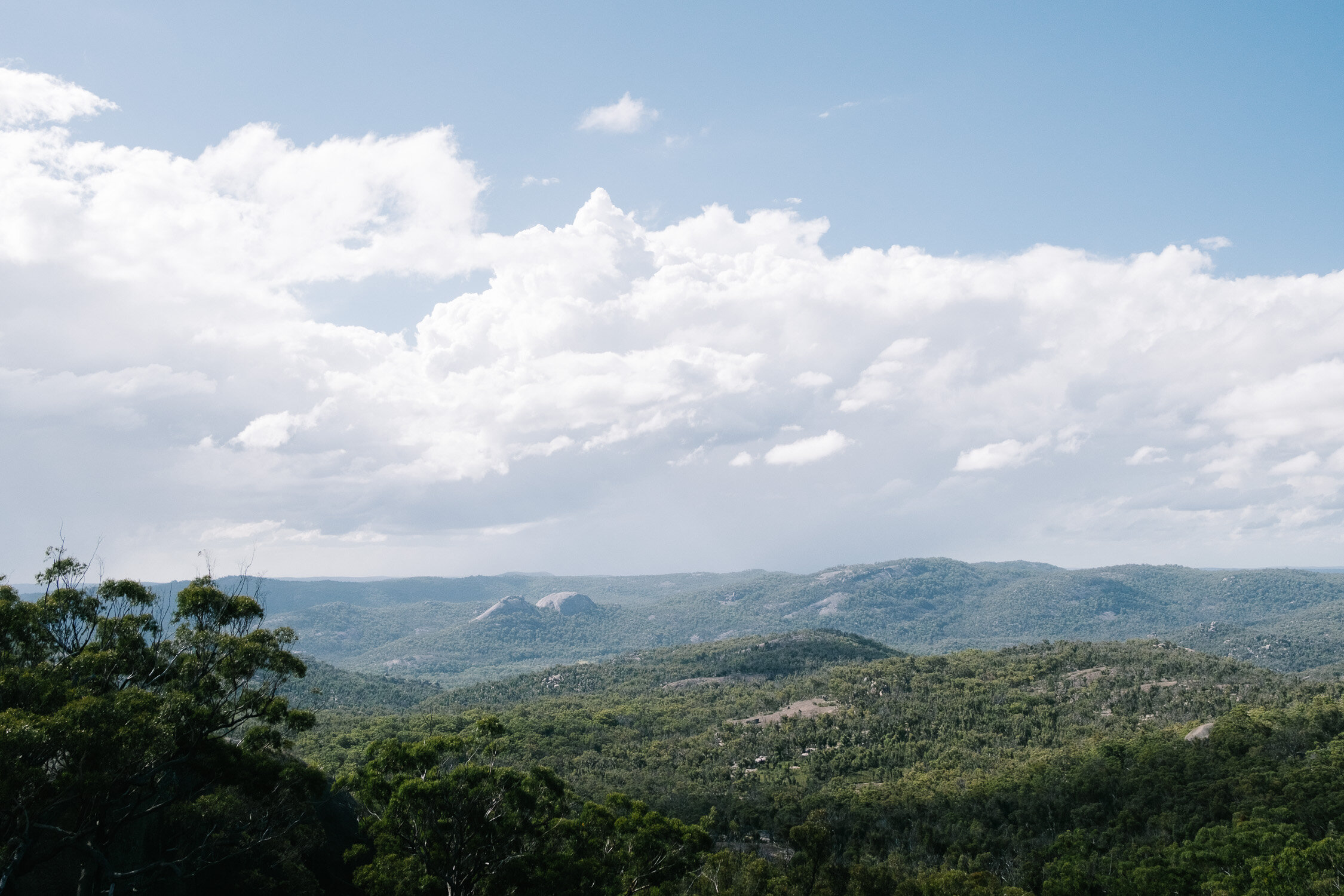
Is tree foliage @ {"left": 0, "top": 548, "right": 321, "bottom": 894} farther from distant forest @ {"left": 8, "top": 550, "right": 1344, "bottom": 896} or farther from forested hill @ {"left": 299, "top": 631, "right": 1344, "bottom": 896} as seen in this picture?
forested hill @ {"left": 299, "top": 631, "right": 1344, "bottom": 896}

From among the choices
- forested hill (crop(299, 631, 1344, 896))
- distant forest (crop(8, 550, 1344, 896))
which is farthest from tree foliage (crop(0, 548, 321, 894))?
forested hill (crop(299, 631, 1344, 896))

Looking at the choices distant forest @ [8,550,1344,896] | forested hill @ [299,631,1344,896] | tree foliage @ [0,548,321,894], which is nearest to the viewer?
tree foliage @ [0,548,321,894]

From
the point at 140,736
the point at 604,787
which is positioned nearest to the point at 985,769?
the point at 604,787

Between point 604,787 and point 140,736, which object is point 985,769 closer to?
point 604,787

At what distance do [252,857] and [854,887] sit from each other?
4085 centimetres

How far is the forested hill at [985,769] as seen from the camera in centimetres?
6297

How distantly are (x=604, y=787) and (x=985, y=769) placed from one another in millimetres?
64496

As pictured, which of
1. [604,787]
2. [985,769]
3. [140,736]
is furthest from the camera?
[985,769]

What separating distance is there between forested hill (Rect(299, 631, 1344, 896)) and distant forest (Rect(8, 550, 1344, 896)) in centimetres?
48

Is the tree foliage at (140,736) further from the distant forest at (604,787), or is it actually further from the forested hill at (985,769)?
the forested hill at (985,769)

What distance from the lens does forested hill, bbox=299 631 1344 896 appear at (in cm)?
6297

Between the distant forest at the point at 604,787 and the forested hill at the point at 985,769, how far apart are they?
18.9 inches

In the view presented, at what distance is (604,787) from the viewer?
10456 cm

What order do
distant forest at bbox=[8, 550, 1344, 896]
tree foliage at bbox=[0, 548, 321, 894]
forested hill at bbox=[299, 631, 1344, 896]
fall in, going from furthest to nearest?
1. forested hill at bbox=[299, 631, 1344, 896]
2. distant forest at bbox=[8, 550, 1344, 896]
3. tree foliage at bbox=[0, 548, 321, 894]
